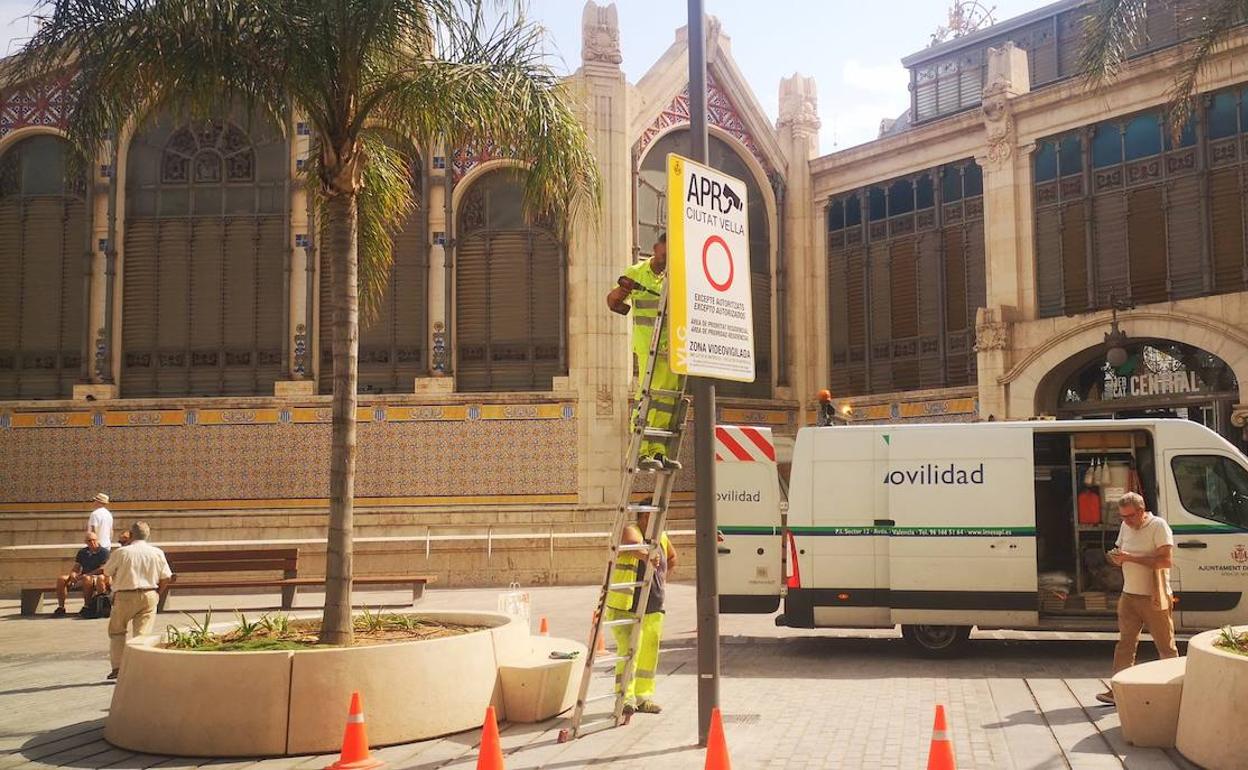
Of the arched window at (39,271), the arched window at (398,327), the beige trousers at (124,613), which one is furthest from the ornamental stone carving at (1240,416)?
the arched window at (39,271)

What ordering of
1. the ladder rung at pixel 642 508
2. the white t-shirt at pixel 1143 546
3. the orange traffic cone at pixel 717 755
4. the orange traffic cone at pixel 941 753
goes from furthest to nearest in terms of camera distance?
the white t-shirt at pixel 1143 546 < the ladder rung at pixel 642 508 < the orange traffic cone at pixel 717 755 < the orange traffic cone at pixel 941 753

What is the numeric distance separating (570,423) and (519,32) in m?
13.0

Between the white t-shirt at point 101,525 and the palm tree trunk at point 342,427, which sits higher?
the palm tree trunk at point 342,427

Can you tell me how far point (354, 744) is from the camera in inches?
284

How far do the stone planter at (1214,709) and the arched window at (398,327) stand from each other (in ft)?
57.3

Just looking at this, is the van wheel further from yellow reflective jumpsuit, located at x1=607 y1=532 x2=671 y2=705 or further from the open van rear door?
yellow reflective jumpsuit, located at x1=607 y1=532 x2=671 y2=705

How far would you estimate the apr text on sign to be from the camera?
25.7ft

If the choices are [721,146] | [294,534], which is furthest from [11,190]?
[721,146]

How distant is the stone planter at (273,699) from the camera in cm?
780

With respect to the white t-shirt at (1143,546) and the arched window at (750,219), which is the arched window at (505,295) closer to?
the arched window at (750,219)

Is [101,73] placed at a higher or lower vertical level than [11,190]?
lower

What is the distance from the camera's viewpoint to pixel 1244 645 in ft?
25.1

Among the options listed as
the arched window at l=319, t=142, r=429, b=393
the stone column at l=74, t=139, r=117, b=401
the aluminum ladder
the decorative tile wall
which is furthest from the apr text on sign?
the stone column at l=74, t=139, r=117, b=401

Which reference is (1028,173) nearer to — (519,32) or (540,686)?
(519,32)
